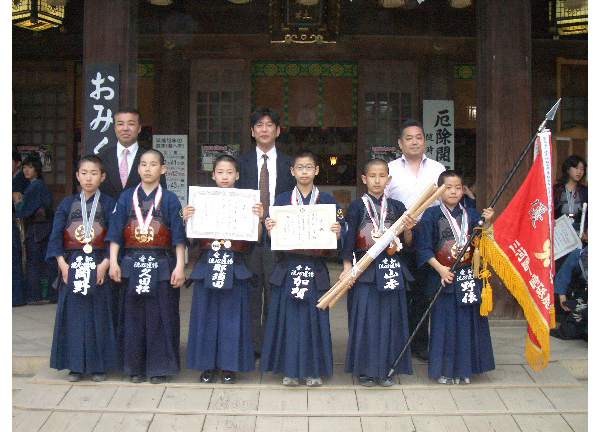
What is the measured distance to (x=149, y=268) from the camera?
5090 mm

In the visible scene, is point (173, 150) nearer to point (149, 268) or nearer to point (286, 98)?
point (286, 98)

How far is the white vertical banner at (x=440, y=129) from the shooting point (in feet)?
31.5

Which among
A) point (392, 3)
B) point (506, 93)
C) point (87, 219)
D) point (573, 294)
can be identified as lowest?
point (573, 294)

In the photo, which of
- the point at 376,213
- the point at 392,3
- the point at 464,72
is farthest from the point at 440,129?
the point at 376,213

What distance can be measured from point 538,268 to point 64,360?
3635 mm

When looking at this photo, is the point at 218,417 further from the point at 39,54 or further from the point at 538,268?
the point at 39,54

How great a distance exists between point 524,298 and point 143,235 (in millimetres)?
2871

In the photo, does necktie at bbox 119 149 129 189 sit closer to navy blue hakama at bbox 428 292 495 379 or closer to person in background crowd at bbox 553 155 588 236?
navy blue hakama at bbox 428 292 495 379

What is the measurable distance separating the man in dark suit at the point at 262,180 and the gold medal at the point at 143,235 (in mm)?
826

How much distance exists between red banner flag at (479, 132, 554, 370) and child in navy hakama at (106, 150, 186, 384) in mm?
2382

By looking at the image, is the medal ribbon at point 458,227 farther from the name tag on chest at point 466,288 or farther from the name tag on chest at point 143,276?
the name tag on chest at point 143,276

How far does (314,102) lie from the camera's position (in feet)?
32.3

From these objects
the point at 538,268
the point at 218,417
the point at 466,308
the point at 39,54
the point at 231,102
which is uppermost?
the point at 39,54

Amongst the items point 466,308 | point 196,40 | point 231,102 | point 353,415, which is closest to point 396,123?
point 231,102
